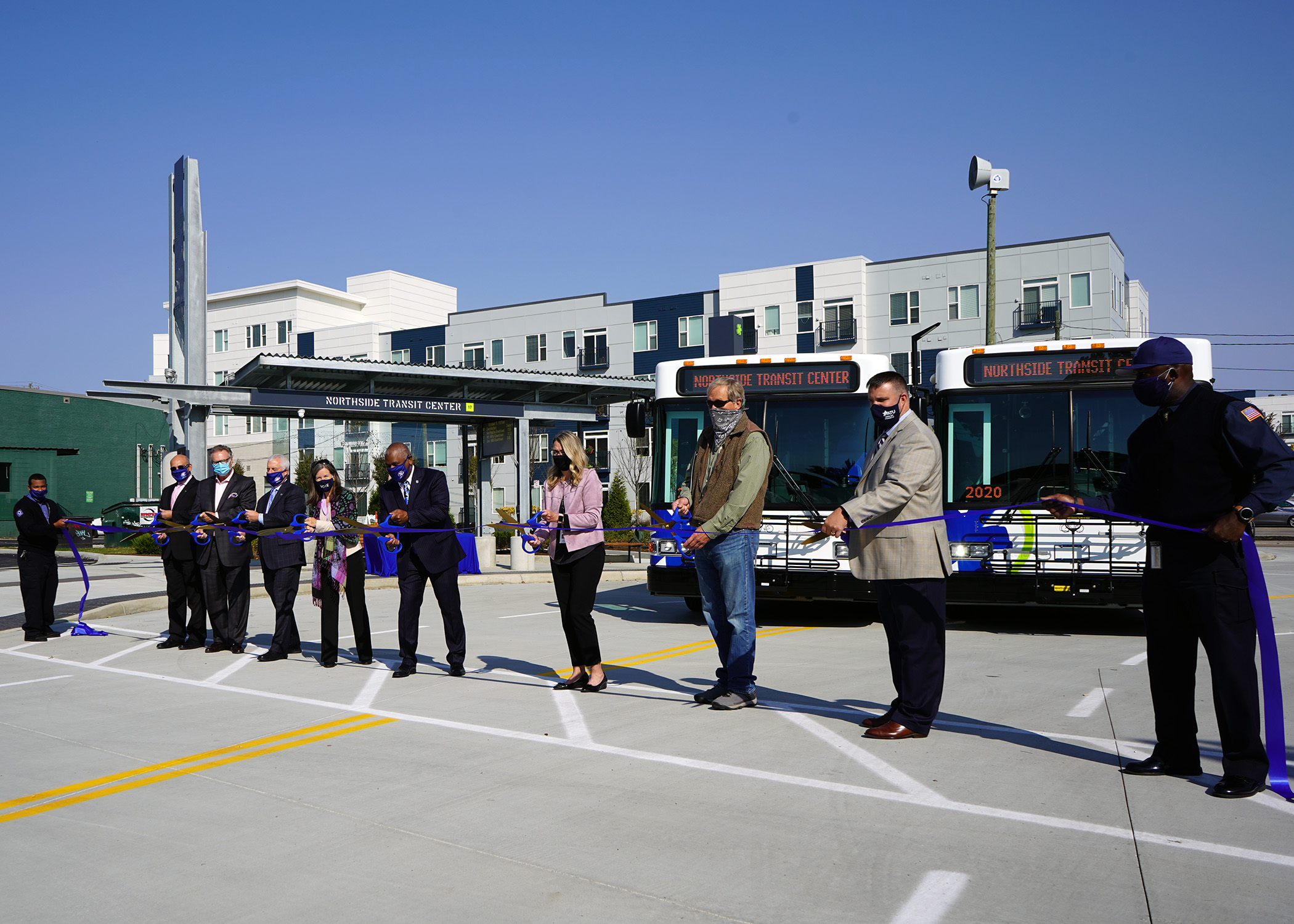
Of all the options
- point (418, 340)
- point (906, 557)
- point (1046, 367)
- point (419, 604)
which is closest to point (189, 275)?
point (419, 604)

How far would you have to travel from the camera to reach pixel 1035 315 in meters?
44.5

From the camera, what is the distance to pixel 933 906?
3523mm

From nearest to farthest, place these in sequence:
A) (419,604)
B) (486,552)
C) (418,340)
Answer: (419,604)
(486,552)
(418,340)

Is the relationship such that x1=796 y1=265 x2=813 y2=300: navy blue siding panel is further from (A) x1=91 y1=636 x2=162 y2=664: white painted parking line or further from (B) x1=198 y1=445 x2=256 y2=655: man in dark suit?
(B) x1=198 y1=445 x2=256 y2=655: man in dark suit

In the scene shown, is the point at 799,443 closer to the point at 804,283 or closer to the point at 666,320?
the point at 804,283

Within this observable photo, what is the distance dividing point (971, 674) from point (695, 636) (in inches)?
139

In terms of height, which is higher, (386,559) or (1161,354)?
(1161,354)

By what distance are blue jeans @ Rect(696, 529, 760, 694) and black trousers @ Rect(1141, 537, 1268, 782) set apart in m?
2.44

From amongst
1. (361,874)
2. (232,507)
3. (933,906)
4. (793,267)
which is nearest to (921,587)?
(933,906)

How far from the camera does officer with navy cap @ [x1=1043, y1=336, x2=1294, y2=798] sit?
4641 millimetres

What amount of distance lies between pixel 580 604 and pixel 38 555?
22.9 ft

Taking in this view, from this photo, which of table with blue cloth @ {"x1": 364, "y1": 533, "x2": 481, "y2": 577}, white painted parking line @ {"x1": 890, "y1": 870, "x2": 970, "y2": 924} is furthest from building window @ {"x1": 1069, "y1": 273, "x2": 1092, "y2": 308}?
white painted parking line @ {"x1": 890, "y1": 870, "x2": 970, "y2": 924}

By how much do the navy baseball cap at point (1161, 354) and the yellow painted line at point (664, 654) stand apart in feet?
13.2

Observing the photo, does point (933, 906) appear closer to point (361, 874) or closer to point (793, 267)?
point (361, 874)
